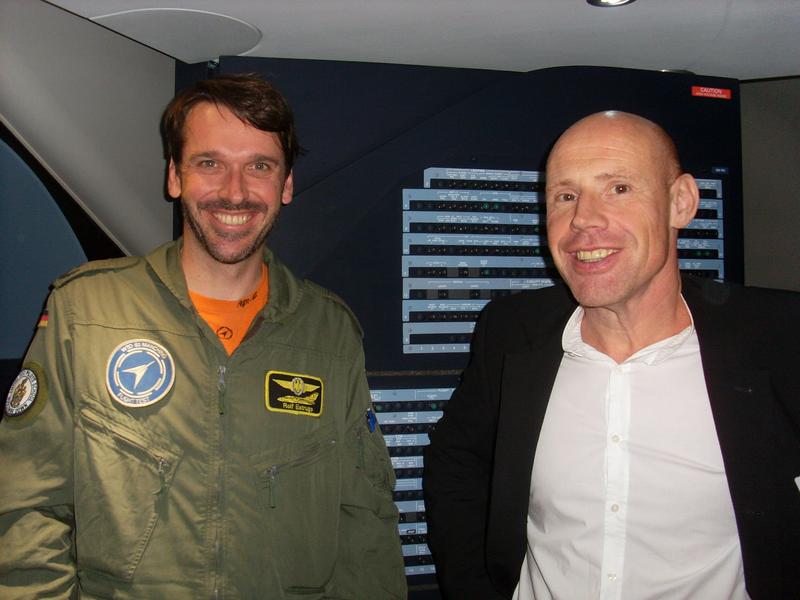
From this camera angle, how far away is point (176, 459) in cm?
135

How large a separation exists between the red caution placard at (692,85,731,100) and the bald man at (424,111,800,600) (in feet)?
2.75

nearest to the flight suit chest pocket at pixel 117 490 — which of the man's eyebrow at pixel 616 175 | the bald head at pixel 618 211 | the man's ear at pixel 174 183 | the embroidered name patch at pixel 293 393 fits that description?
the embroidered name patch at pixel 293 393

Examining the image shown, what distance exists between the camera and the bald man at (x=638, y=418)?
1.28 metres

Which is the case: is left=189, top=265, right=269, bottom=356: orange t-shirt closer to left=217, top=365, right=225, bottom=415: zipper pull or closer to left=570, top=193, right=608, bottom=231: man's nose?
left=217, top=365, right=225, bottom=415: zipper pull

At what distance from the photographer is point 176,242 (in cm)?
158

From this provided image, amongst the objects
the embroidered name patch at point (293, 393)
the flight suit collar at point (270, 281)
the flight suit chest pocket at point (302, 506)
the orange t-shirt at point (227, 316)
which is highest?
the flight suit collar at point (270, 281)

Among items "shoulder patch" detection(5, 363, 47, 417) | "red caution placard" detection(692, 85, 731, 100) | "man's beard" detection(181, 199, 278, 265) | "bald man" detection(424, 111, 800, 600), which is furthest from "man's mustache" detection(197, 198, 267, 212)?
"red caution placard" detection(692, 85, 731, 100)

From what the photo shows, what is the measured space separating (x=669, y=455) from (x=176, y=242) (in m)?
1.21

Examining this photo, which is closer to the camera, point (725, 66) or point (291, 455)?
point (291, 455)

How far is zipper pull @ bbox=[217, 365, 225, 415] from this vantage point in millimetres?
1394

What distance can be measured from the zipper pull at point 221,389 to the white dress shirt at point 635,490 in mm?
698

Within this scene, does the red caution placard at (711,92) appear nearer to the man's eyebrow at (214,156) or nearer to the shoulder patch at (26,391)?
the man's eyebrow at (214,156)

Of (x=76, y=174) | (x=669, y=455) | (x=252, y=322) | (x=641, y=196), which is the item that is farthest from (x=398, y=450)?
(x=76, y=174)

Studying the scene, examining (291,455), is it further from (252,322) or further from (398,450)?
(398,450)
